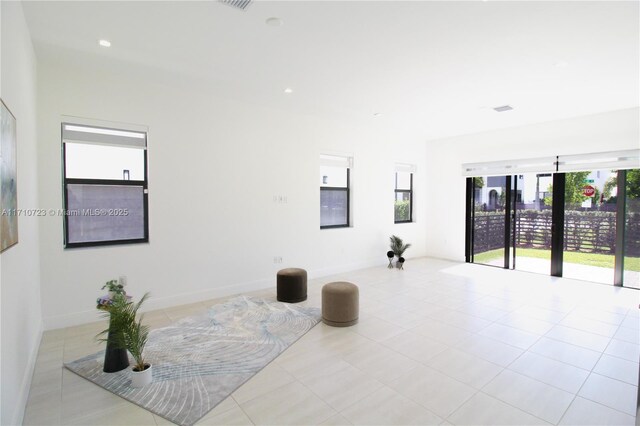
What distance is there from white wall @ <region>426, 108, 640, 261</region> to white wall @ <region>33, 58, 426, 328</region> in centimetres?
237

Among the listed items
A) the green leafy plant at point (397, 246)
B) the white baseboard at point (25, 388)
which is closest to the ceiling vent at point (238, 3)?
the white baseboard at point (25, 388)

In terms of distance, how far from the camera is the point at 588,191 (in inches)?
230

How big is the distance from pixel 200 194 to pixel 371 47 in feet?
9.78

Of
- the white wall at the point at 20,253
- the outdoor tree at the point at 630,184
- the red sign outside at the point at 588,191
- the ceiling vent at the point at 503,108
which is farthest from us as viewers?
the red sign outside at the point at 588,191

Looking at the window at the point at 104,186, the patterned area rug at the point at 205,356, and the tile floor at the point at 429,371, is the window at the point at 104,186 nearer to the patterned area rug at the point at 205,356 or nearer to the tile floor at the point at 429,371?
the tile floor at the point at 429,371

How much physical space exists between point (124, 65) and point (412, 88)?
3.58 metres

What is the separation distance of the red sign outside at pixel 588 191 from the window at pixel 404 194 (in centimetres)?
332

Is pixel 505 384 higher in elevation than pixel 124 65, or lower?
lower

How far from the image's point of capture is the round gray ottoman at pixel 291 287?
4.63 metres

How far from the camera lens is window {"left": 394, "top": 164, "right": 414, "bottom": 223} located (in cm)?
777

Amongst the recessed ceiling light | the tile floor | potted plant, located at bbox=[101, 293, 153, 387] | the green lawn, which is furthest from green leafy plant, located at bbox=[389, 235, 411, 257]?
potted plant, located at bbox=[101, 293, 153, 387]

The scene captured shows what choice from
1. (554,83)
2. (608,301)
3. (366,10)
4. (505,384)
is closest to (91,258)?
(366,10)

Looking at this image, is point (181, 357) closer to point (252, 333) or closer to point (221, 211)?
point (252, 333)

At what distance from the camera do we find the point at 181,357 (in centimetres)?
305
